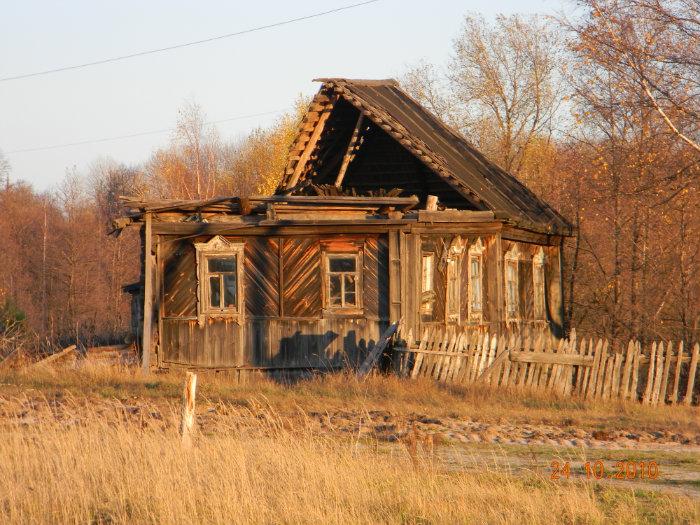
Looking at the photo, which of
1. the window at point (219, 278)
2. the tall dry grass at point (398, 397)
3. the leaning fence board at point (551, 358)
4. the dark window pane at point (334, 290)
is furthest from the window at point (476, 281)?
the window at point (219, 278)

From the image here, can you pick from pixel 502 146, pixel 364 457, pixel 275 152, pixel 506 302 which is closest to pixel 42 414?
pixel 364 457

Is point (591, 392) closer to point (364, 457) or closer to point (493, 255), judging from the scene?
point (493, 255)

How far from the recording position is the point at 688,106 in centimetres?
1953

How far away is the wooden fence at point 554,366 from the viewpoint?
16219 millimetres

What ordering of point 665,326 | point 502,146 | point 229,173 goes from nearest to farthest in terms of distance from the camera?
point 665,326 → point 502,146 → point 229,173

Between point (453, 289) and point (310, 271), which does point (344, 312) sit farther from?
point (453, 289)

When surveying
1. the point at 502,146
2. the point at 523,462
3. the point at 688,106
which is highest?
the point at 502,146

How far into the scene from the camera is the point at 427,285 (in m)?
20.2

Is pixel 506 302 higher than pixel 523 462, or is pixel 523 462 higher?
pixel 506 302

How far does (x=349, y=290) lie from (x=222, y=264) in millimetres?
2616

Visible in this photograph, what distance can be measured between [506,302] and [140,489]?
15.0 meters

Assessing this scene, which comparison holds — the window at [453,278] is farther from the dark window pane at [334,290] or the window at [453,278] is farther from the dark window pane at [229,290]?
the dark window pane at [229,290]

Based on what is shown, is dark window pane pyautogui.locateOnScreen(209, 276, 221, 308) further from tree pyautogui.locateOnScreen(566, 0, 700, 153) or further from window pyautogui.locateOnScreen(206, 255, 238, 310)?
tree pyautogui.locateOnScreen(566, 0, 700, 153)

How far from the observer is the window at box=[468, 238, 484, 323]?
20953 mm
